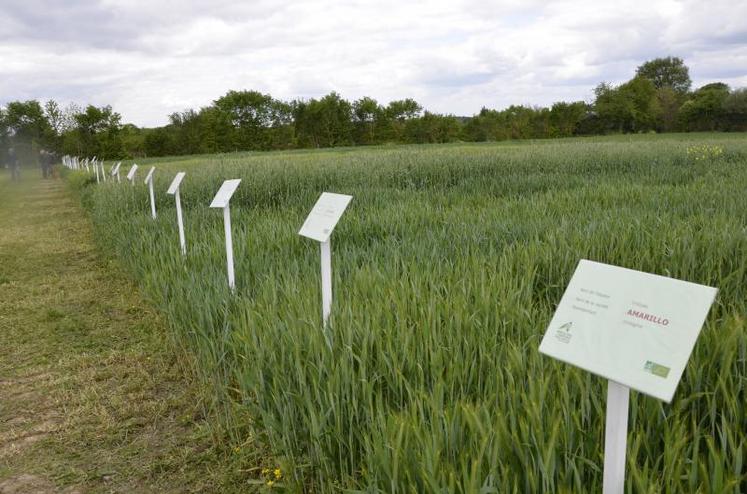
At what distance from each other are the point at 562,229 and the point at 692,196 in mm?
2671

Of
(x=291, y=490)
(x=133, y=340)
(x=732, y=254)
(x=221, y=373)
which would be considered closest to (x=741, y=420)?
(x=291, y=490)

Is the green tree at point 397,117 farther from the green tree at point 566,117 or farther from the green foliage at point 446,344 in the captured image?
the green foliage at point 446,344

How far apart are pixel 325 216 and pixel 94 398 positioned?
1927 millimetres

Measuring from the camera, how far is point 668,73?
75.8 m

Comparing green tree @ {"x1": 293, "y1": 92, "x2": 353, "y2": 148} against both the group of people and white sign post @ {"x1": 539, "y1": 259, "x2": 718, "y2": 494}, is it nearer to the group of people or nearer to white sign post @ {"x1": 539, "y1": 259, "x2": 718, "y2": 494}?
the group of people

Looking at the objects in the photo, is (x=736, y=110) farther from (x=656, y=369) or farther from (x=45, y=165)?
(x=656, y=369)

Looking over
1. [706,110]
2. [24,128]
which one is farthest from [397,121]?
[24,128]

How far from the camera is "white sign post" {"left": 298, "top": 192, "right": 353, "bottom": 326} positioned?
9.22 ft

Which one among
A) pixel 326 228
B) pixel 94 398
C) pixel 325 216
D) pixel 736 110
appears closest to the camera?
pixel 326 228

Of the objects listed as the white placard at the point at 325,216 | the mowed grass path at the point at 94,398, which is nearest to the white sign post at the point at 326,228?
the white placard at the point at 325,216

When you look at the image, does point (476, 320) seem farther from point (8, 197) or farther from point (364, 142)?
point (364, 142)

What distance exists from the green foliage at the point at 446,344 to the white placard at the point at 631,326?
328mm

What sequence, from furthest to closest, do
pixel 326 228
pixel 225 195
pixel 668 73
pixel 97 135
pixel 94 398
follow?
pixel 668 73, pixel 97 135, pixel 225 195, pixel 94 398, pixel 326 228

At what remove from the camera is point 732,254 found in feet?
12.2
